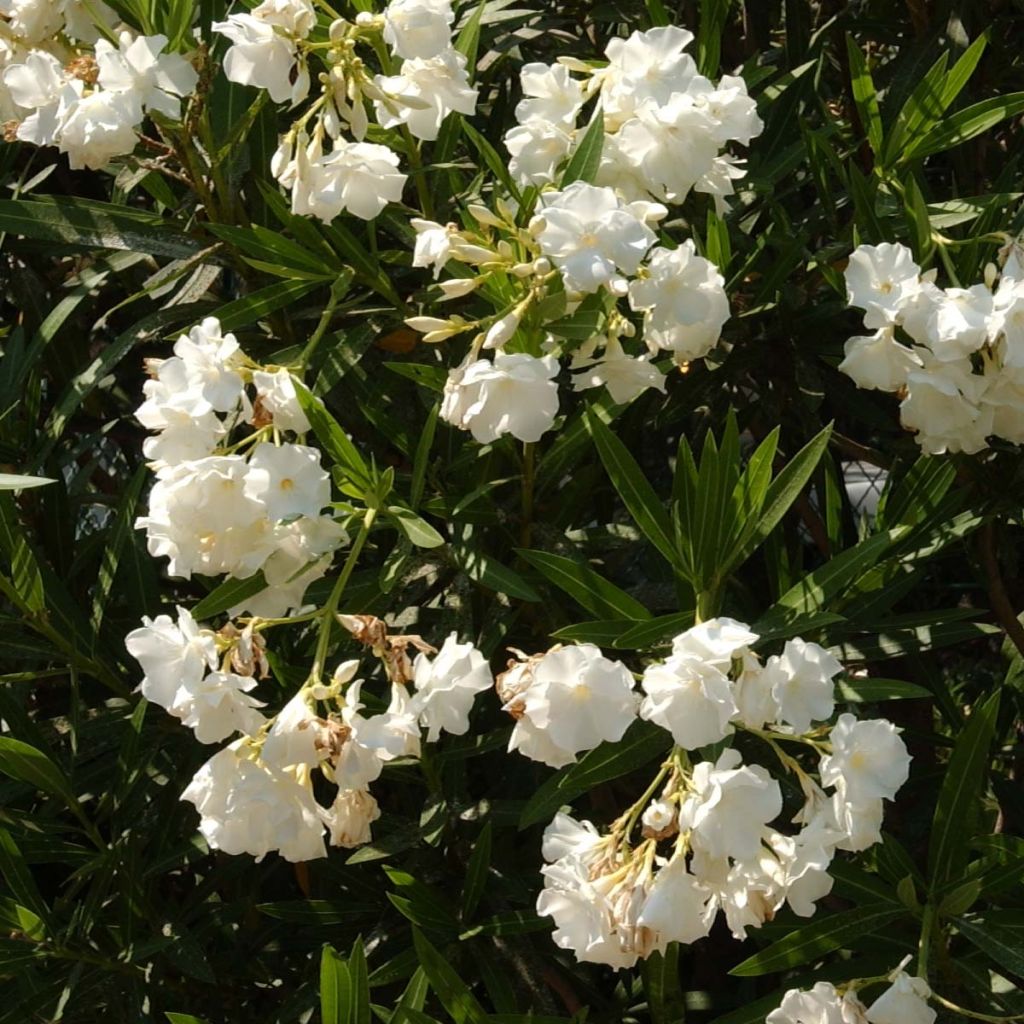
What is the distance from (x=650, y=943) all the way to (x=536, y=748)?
170 mm

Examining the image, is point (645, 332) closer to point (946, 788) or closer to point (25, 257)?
point (946, 788)

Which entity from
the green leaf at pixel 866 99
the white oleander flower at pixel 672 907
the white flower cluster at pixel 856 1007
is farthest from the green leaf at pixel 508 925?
the green leaf at pixel 866 99

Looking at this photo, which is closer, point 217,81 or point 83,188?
point 217,81

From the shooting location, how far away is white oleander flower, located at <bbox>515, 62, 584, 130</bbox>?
1455 millimetres

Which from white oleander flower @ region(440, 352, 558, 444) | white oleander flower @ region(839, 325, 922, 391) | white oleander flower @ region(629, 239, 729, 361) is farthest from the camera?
white oleander flower @ region(839, 325, 922, 391)

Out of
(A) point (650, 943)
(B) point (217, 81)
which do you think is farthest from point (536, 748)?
(B) point (217, 81)

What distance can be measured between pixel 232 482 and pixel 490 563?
1.12 ft

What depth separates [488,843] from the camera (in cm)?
157

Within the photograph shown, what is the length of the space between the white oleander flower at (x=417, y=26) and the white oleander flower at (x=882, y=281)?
43 centimetres

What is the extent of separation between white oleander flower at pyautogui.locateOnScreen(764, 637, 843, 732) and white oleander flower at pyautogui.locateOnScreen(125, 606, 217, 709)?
449 millimetres

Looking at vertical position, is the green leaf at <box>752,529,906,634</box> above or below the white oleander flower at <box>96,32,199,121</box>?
below

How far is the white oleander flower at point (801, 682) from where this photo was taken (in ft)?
3.85

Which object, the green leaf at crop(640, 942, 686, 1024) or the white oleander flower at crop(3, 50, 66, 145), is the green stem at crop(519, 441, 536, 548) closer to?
the green leaf at crop(640, 942, 686, 1024)

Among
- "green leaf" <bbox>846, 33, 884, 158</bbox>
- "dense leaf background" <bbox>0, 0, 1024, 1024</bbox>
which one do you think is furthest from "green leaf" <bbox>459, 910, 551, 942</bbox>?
"green leaf" <bbox>846, 33, 884, 158</bbox>
